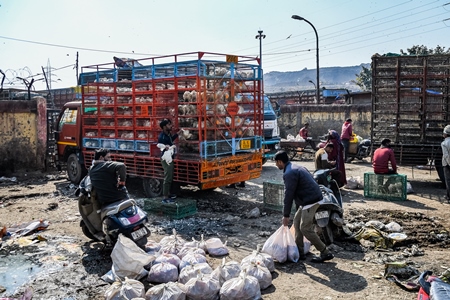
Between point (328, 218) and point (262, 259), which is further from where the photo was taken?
point (328, 218)

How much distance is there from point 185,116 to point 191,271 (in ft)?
13.7

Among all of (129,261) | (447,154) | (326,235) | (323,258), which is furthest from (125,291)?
(447,154)

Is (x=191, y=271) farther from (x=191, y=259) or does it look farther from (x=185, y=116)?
(x=185, y=116)

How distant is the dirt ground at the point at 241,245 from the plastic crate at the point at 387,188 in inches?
8.1

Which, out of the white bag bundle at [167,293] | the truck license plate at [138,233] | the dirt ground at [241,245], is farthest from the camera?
the truck license plate at [138,233]

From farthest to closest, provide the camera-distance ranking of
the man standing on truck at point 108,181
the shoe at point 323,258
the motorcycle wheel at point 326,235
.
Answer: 1. the motorcycle wheel at point 326,235
2. the man standing on truck at point 108,181
3. the shoe at point 323,258

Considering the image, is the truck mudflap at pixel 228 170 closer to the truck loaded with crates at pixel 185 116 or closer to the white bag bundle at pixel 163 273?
the truck loaded with crates at pixel 185 116

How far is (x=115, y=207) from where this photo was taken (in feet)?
18.9

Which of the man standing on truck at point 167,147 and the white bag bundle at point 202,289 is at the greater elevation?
the man standing on truck at point 167,147

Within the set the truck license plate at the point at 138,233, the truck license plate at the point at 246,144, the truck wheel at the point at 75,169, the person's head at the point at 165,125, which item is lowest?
the truck license plate at the point at 138,233

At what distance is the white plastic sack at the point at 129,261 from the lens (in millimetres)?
4820

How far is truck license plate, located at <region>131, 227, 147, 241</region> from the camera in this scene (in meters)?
5.59

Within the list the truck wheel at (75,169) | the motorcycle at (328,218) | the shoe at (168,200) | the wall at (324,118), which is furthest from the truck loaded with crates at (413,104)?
the truck wheel at (75,169)

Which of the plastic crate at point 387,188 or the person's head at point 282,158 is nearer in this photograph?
the person's head at point 282,158
